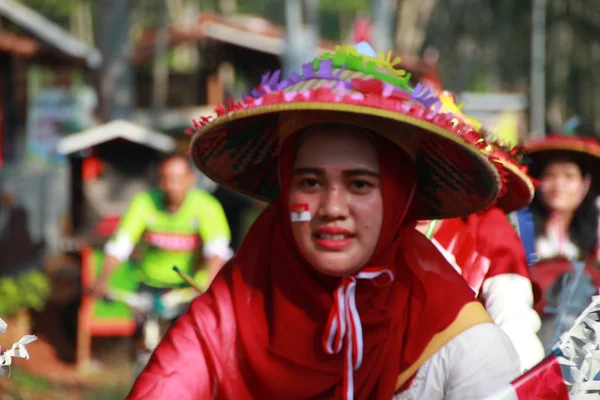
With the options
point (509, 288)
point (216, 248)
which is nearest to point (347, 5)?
point (216, 248)

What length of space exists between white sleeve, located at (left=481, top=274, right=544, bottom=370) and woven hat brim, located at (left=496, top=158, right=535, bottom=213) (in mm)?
255

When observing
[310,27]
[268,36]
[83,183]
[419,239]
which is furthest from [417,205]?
[268,36]

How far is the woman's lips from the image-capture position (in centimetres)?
302

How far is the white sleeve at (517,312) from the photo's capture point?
386 cm

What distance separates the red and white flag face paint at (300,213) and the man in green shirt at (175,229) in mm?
4861

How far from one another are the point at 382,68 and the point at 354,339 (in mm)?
744

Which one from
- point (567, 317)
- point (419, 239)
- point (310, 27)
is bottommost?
point (567, 317)

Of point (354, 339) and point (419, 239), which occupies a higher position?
point (419, 239)

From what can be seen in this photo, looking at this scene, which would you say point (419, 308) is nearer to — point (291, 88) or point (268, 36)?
point (291, 88)

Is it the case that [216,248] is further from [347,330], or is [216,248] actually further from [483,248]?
[347,330]

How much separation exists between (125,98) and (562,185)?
13.6 meters

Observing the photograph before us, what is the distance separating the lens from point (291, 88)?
303 cm

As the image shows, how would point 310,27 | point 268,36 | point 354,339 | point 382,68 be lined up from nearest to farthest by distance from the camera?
1. point 354,339
2. point 382,68
3. point 310,27
4. point 268,36

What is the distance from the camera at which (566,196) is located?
6859 millimetres
